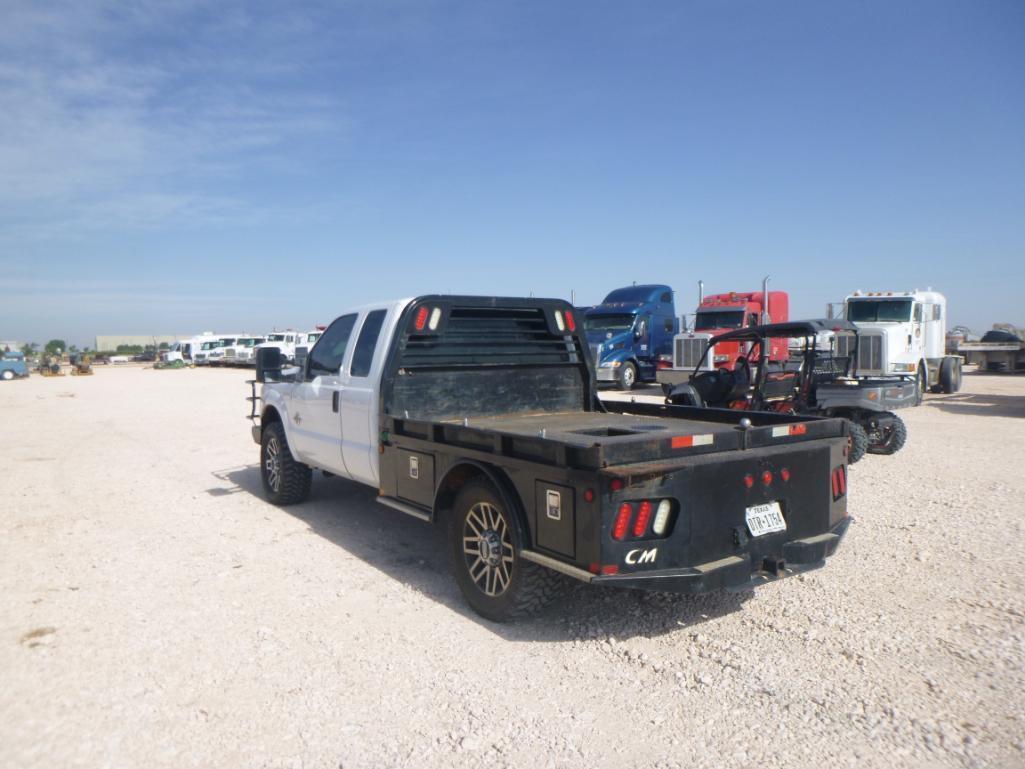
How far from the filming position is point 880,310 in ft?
58.5

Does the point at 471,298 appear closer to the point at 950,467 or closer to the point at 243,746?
the point at 243,746

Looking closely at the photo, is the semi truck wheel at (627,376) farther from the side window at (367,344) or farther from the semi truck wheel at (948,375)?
the side window at (367,344)

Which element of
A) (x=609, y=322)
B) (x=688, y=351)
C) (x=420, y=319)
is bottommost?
(x=688, y=351)

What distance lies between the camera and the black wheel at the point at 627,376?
2180cm

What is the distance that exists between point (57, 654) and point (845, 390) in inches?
362

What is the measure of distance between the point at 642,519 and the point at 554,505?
0.48m

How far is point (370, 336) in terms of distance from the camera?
614 centimetres

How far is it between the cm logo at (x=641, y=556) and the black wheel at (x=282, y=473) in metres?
4.69

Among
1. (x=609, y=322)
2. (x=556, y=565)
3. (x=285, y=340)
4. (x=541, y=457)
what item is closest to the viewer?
(x=556, y=565)

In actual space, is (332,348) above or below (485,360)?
above

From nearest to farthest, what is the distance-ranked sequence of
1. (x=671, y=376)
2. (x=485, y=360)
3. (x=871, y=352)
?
1. (x=485, y=360)
2. (x=871, y=352)
3. (x=671, y=376)

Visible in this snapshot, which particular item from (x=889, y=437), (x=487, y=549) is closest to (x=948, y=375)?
(x=889, y=437)

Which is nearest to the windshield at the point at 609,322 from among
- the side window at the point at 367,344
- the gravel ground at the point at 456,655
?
the gravel ground at the point at 456,655

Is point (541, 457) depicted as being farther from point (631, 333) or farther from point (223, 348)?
point (223, 348)
